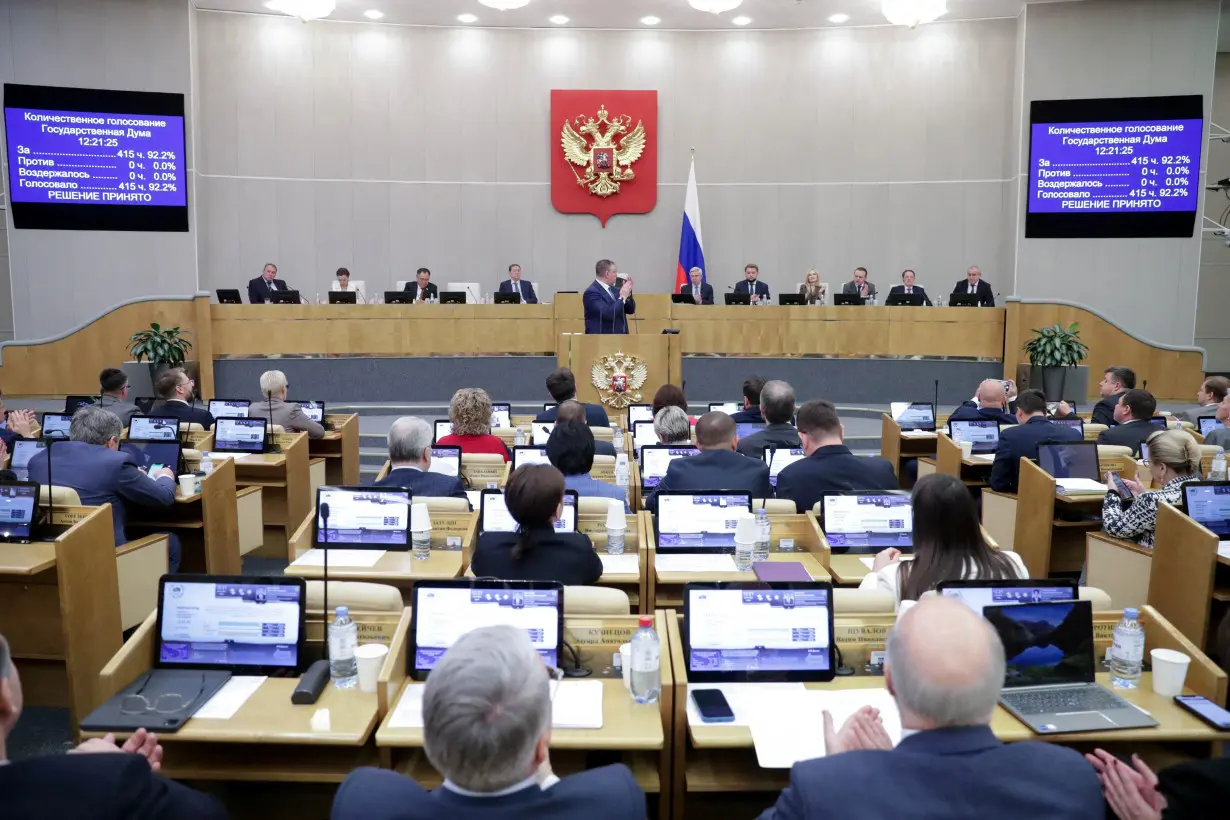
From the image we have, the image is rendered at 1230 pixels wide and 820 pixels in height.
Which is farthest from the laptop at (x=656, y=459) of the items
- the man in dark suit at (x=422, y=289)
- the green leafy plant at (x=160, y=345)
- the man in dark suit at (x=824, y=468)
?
the green leafy plant at (x=160, y=345)

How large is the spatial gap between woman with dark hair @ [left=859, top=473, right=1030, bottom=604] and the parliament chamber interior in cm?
2

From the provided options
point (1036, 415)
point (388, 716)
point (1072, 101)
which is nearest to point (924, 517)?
point (388, 716)

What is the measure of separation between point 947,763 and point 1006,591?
50.3 inches

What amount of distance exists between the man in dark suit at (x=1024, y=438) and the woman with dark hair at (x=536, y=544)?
3.88 metres

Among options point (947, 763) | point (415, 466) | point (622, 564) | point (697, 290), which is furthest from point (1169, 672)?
point (697, 290)

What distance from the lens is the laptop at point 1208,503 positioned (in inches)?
178

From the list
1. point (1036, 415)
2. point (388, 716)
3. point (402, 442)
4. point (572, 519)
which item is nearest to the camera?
point (388, 716)

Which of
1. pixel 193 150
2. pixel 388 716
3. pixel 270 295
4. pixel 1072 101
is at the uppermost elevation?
pixel 1072 101

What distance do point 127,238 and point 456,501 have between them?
10348 mm

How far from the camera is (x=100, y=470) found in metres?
4.85

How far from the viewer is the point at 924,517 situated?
3.02m

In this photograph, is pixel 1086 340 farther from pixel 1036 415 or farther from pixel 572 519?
pixel 572 519

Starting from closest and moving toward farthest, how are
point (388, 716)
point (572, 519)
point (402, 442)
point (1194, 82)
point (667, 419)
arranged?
point (388, 716) < point (572, 519) < point (402, 442) < point (667, 419) < point (1194, 82)

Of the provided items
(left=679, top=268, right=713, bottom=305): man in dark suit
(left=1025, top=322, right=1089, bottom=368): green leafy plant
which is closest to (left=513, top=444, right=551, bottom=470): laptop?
(left=679, top=268, right=713, bottom=305): man in dark suit
